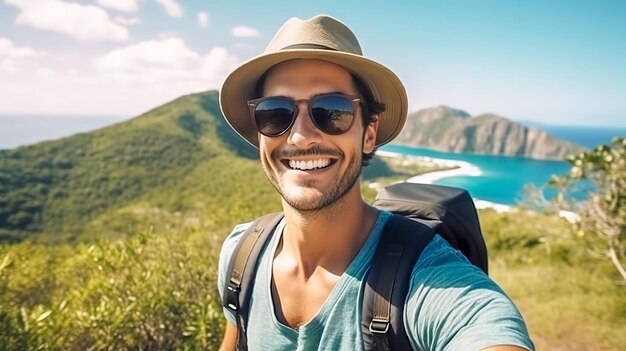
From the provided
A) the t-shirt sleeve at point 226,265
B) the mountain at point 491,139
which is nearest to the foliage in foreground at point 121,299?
the t-shirt sleeve at point 226,265

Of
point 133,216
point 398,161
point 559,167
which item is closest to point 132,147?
point 133,216

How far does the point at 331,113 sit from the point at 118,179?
89.0 meters

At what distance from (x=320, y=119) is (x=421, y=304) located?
885mm

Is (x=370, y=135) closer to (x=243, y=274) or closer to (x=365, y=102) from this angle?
(x=365, y=102)

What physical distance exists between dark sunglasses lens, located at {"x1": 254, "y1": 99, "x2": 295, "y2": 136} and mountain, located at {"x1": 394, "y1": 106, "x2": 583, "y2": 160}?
161 m

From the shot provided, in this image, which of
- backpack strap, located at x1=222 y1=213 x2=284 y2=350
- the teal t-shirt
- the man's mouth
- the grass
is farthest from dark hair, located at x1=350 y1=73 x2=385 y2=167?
the grass

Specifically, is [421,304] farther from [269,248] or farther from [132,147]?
[132,147]

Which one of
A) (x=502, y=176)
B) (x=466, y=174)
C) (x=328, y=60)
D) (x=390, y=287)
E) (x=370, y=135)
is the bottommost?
(x=502, y=176)

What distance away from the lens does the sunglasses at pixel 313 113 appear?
1854 mm

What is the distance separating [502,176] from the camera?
103 m

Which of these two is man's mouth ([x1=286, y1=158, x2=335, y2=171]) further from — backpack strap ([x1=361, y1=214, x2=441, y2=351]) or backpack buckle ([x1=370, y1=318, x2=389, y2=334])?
backpack buckle ([x1=370, y1=318, x2=389, y2=334])

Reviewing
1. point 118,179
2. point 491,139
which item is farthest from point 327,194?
point 491,139

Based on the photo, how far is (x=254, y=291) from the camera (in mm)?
1984

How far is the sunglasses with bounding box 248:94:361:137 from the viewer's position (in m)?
1.85
